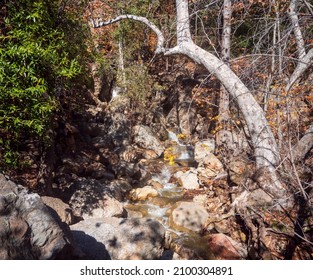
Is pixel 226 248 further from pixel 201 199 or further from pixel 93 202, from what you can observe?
pixel 93 202

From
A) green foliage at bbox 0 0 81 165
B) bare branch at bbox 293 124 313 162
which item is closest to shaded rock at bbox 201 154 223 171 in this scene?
bare branch at bbox 293 124 313 162

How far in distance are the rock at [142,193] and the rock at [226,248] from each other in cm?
319

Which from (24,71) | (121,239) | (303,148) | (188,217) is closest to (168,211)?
(188,217)

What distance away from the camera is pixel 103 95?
16.2 metres

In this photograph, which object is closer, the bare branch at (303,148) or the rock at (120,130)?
the bare branch at (303,148)

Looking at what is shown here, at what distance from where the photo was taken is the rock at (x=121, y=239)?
4.93m

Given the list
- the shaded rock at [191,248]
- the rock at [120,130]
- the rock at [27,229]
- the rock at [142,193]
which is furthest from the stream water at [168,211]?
the rock at [27,229]

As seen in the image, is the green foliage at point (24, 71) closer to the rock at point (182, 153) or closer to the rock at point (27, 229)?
the rock at point (27, 229)

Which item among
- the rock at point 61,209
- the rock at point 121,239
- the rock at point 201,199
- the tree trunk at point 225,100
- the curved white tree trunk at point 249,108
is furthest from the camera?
the tree trunk at point 225,100

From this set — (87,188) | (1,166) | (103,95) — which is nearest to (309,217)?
(1,166)

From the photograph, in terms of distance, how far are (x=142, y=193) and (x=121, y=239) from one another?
3.76m

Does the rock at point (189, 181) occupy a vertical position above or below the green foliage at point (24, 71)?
below

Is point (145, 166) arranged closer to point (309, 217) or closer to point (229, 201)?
point (229, 201)

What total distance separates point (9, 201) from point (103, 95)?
1381 cm
